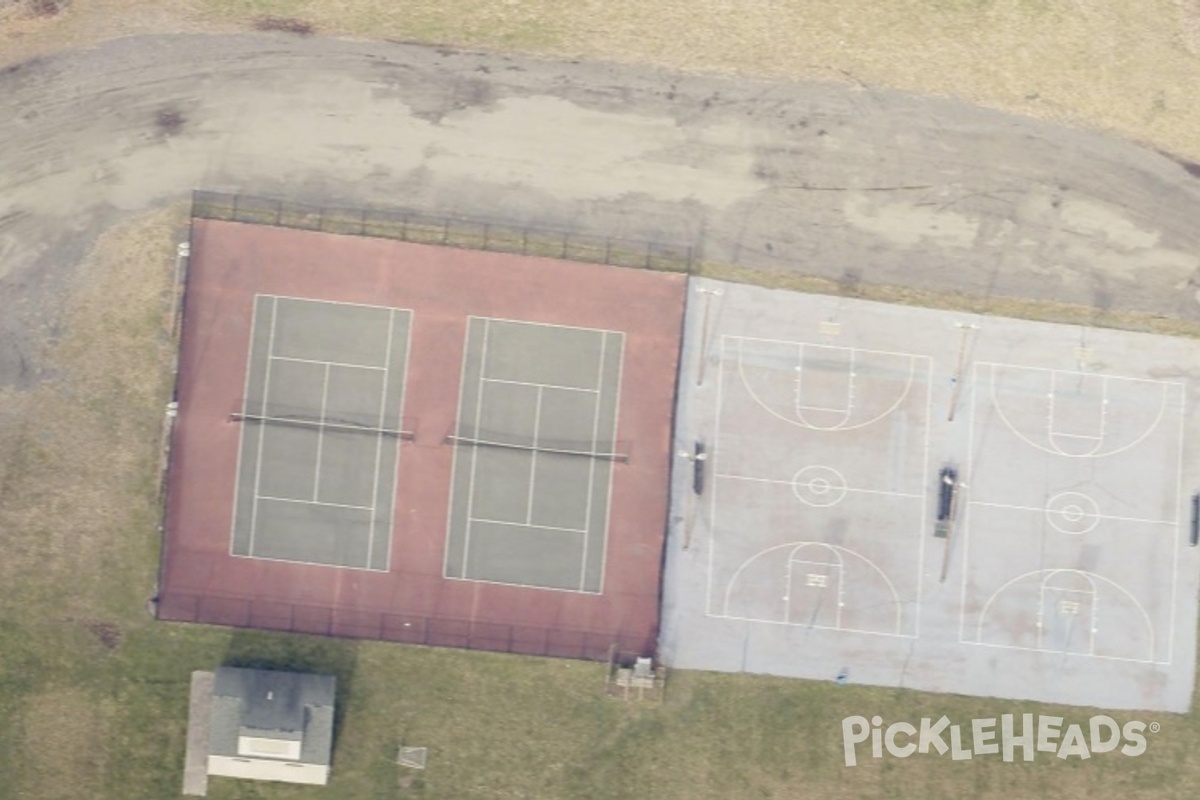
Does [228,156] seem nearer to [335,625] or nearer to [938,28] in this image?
[335,625]

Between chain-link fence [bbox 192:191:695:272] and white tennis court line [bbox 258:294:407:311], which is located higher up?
chain-link fence [bbox 192:191:695:272]

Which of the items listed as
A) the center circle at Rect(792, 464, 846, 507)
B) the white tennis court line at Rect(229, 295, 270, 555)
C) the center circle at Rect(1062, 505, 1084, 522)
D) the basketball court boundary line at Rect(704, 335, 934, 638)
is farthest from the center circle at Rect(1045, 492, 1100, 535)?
the white tennis court line at Rect(229, 295, 270, 555)

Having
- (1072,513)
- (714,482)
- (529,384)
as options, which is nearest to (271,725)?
(529,384)

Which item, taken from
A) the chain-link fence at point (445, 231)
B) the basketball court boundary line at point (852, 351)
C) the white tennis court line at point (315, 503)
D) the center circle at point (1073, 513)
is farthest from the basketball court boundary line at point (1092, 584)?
the white tennis court line at point (315, 503)

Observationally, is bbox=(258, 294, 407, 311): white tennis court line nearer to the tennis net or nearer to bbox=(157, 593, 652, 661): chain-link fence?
the tennis net

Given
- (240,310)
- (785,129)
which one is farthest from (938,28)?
(240,310)

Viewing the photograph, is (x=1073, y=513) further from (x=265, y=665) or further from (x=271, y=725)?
(x=265, y=665)
